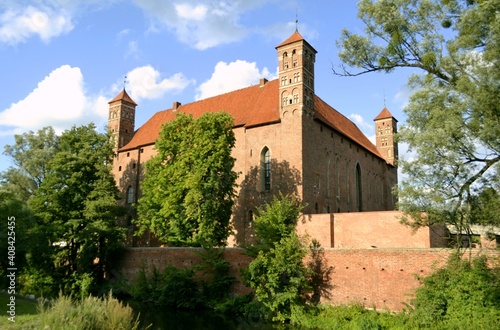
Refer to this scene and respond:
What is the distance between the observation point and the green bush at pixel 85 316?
9570mm

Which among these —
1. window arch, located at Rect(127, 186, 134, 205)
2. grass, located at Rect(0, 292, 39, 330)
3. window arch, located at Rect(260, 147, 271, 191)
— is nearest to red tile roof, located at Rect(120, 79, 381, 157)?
window arch, located at Rect(260, 147, 271, 191)

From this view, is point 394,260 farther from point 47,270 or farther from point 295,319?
point 47,270

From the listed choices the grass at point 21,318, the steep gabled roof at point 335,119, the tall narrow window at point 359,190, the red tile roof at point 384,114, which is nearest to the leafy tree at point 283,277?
the grass at point 21,318

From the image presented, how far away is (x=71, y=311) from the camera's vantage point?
10008mm

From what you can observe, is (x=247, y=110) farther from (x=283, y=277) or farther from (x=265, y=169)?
(x=283, y=277)

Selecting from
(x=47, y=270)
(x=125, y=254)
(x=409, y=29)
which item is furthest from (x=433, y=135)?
(x=47, y=270)

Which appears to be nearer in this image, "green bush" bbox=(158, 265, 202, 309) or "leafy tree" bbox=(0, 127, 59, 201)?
"green bush" bbox=(158, 265, 202, 309)

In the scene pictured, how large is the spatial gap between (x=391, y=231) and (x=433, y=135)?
13207 mm

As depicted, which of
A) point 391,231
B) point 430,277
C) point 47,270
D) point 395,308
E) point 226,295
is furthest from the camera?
point 47,270

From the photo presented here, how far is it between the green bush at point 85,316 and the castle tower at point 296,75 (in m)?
20.3

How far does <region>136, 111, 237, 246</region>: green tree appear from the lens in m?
24.9

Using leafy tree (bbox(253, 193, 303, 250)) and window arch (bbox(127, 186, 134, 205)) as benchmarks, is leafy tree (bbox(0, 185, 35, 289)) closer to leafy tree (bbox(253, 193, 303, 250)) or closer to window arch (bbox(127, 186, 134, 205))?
leafy tree (bbox(253, 193, 303, 250))

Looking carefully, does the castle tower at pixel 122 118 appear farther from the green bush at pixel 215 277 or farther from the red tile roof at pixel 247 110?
the green bush at pixel 215 277

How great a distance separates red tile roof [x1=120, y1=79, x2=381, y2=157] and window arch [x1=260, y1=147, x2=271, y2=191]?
2.14 m
